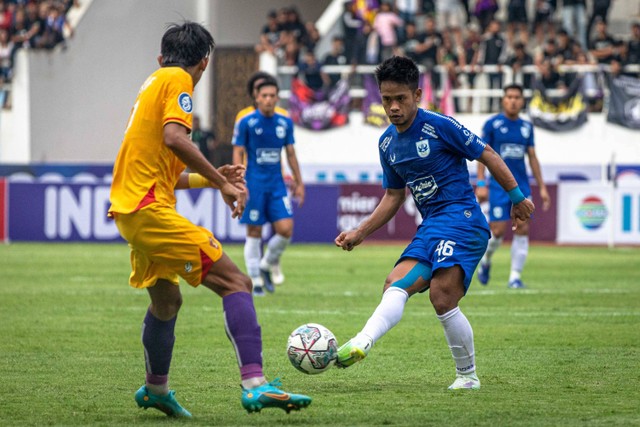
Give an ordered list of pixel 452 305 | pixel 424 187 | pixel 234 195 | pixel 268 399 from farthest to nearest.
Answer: pixel 424 187
pixel 452 305
pixel 234 195
pixel 268 399

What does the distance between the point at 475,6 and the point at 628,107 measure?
4674 millimetres

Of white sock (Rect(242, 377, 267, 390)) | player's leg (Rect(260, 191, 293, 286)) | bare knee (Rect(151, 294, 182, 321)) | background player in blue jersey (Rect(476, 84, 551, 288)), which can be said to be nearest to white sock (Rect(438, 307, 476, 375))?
white sock (Rect(242, 377, 267, 390))

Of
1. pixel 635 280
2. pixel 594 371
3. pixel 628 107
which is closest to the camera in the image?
pixel 594 371

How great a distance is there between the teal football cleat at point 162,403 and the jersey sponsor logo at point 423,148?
2174 millimetres

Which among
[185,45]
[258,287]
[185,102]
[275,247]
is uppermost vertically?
[185,45]

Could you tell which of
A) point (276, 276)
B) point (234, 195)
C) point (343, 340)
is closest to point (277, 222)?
point (276, 276)

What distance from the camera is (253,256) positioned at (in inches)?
574

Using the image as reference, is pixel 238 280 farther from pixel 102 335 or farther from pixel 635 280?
pixel 635 280

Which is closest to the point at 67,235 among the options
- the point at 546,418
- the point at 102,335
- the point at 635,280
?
the point at 635,280

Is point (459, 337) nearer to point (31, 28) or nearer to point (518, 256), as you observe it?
point (518, 256)

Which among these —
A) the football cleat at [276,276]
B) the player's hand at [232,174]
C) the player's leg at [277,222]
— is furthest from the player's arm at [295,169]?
the player's hand at [232,174]

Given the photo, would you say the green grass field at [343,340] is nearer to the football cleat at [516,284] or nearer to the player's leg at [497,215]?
the football cleat at [516,284]

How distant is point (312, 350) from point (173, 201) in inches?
48.8

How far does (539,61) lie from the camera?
2686 centimetres
